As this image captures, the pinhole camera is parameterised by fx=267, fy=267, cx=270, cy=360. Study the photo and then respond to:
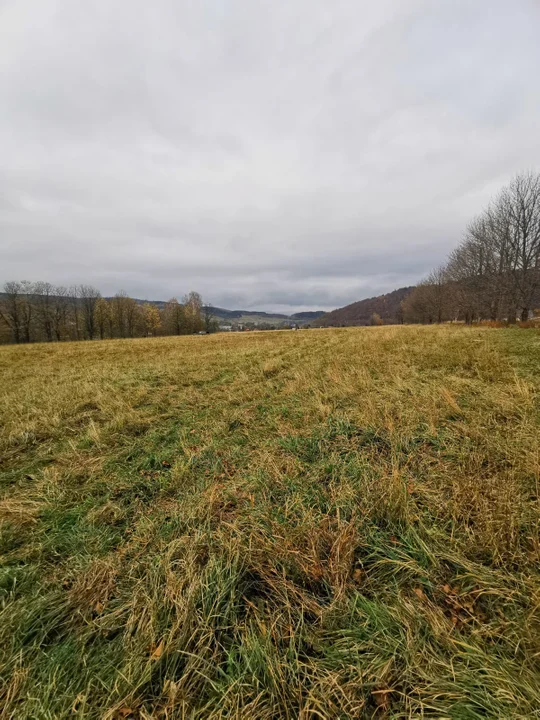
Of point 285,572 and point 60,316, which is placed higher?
point 60,316

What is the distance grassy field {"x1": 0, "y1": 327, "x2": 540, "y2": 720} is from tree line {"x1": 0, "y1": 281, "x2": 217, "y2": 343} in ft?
234

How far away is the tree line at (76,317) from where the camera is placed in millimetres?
56719

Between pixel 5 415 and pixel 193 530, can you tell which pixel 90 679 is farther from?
pixel 5 415

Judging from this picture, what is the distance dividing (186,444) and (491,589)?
425 centimetres

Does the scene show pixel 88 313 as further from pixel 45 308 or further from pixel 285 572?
pixel 285 572

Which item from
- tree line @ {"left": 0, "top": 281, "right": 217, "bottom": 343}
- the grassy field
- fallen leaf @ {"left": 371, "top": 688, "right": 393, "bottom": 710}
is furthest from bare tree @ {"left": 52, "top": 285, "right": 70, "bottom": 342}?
fallen leaf @ {"left": 371, "top": 688, "right": 393, "bottom": 710}

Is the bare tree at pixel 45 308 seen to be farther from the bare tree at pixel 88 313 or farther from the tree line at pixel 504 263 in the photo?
the tree line at pixel 504 263

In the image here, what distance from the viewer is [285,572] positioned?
217cm

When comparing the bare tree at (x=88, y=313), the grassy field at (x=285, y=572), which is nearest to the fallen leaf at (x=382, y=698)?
the grassy field at (x=285, y=572)

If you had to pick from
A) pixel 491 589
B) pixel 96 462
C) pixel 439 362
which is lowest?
Result: pixel 96 462

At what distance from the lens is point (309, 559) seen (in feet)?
7.34

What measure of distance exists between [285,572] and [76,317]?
7729 centimetres

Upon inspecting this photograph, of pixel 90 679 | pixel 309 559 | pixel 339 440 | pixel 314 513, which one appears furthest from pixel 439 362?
pixel 90 679

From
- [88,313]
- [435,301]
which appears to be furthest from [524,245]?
[88,313]
